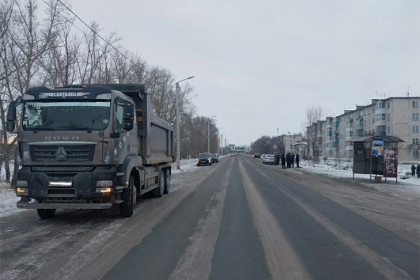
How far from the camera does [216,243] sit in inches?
293

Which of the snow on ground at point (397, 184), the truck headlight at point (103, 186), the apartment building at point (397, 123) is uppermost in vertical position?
the apartment building at point (397, 123)

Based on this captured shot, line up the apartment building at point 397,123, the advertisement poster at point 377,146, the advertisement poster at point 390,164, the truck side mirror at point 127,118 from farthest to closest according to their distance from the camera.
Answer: the apartment building at point 397,123 → the advertisement poster at point 377,146 → the advertisement poster at point 390,164 → the truck side mirror at point 127,118

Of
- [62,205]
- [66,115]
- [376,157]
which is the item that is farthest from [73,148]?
[376,157]

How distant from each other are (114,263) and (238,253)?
6.57 feet

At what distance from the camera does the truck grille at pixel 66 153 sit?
924 centimetres

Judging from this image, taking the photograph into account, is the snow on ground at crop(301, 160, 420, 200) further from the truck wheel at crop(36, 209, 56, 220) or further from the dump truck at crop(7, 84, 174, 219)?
the truck wheel at crop(36, 209, 56, 220)

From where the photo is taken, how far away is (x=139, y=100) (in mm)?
12188

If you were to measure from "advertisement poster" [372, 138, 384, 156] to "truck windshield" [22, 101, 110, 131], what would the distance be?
18827mm

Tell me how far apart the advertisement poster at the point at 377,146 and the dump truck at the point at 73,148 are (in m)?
18.0

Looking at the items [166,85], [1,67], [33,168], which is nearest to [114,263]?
[33,168]

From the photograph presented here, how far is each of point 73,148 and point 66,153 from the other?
19 cm

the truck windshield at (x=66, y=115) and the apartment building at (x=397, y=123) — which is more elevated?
the apartment building at (x=397, y=123)

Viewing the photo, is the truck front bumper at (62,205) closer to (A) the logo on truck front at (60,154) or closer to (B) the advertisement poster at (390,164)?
(A) the logo on truck front at (60,154)

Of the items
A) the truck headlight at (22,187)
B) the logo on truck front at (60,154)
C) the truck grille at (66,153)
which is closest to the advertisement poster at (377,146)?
the truck grille at (66,153)
